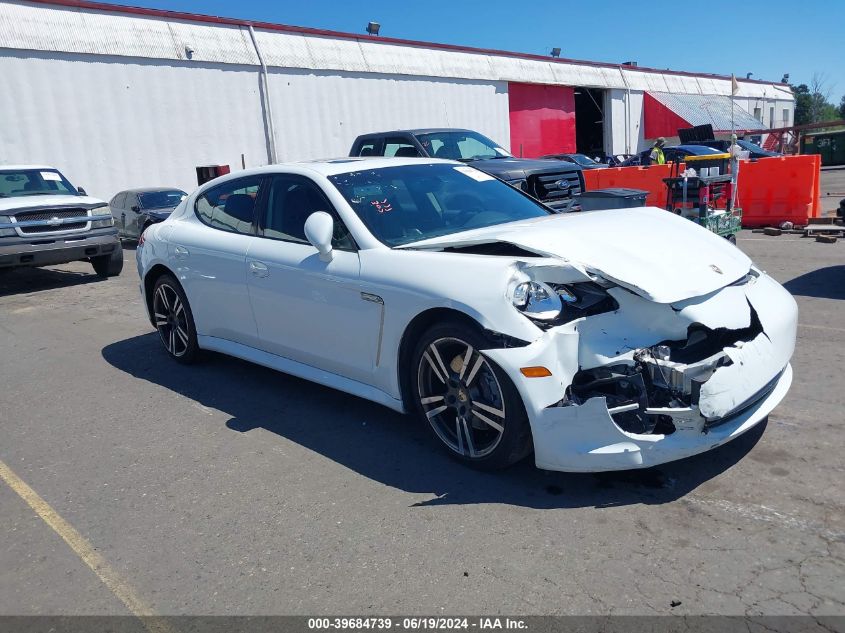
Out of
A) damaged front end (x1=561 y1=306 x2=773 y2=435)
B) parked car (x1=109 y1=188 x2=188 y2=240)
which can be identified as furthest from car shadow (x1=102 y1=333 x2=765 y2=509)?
parked car (x1=109 y1=188 x2=188 y2=240)

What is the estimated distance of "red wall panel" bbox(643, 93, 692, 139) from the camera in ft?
125

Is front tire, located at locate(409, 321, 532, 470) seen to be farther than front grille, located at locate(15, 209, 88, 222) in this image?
No

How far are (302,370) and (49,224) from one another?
7983 mm

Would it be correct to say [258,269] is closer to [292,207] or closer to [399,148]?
[292,207]

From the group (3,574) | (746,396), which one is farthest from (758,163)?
(3,574)

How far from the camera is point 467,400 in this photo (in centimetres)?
A: 371

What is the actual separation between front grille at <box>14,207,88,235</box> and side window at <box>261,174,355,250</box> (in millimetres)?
7303

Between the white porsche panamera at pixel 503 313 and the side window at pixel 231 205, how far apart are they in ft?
0.11

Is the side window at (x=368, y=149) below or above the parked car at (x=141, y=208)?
above

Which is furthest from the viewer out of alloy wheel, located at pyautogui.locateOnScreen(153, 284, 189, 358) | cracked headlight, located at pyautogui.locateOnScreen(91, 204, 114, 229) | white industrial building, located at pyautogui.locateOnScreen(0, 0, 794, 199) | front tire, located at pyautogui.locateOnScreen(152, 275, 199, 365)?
white industrial building, located at pyautogui.locateOnScreen(0, 0, 794, 199)

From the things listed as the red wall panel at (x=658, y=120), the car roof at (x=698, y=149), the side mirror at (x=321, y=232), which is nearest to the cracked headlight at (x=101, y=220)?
the side mirror at (x=321, y=232)

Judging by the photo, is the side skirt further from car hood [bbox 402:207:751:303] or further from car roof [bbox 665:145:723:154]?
car roof [bbox 665:145:723:154]

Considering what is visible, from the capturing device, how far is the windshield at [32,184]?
11445mm

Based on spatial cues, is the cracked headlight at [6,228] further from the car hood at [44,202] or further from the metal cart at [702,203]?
the metal cart at [702,203]
